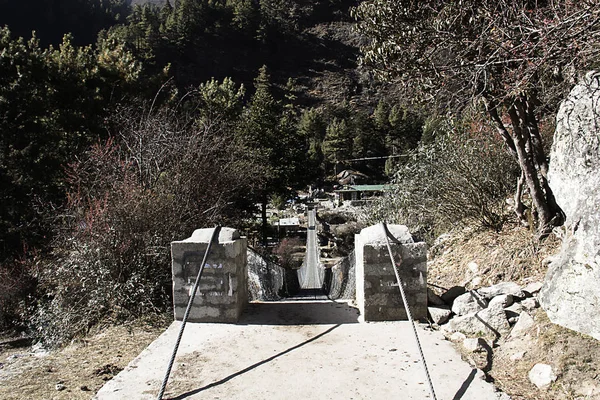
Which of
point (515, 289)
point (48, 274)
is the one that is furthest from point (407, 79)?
point (48, 274)

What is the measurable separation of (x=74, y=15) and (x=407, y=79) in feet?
312

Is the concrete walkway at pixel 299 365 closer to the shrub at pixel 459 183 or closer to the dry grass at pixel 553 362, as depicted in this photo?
the dry grass at pixel 553 362

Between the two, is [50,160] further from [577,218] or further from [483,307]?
[577,218]

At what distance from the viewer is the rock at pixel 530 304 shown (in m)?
3.88

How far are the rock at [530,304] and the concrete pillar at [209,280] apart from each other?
271cm

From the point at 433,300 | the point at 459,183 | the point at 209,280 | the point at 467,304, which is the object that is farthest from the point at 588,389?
the point at 459,183

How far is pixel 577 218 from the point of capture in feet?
11.3

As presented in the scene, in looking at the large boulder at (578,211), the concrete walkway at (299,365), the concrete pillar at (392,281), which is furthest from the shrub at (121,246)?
the large boulder at (578,211)

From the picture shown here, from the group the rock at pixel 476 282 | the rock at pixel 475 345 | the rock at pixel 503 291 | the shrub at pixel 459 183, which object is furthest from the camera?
the shrub at pixel 459 183

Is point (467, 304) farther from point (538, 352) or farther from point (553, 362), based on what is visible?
point (553, 362)

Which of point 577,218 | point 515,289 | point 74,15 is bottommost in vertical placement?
point 515,289

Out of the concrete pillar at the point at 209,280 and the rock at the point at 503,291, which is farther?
the concrete pillar at the point at 209,280

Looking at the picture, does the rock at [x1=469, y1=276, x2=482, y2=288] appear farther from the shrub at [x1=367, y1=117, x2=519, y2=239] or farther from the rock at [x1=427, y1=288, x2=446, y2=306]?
the shrub at [x1=367, y1=117, x2=519, y2=239]

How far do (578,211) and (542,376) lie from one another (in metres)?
1.32
